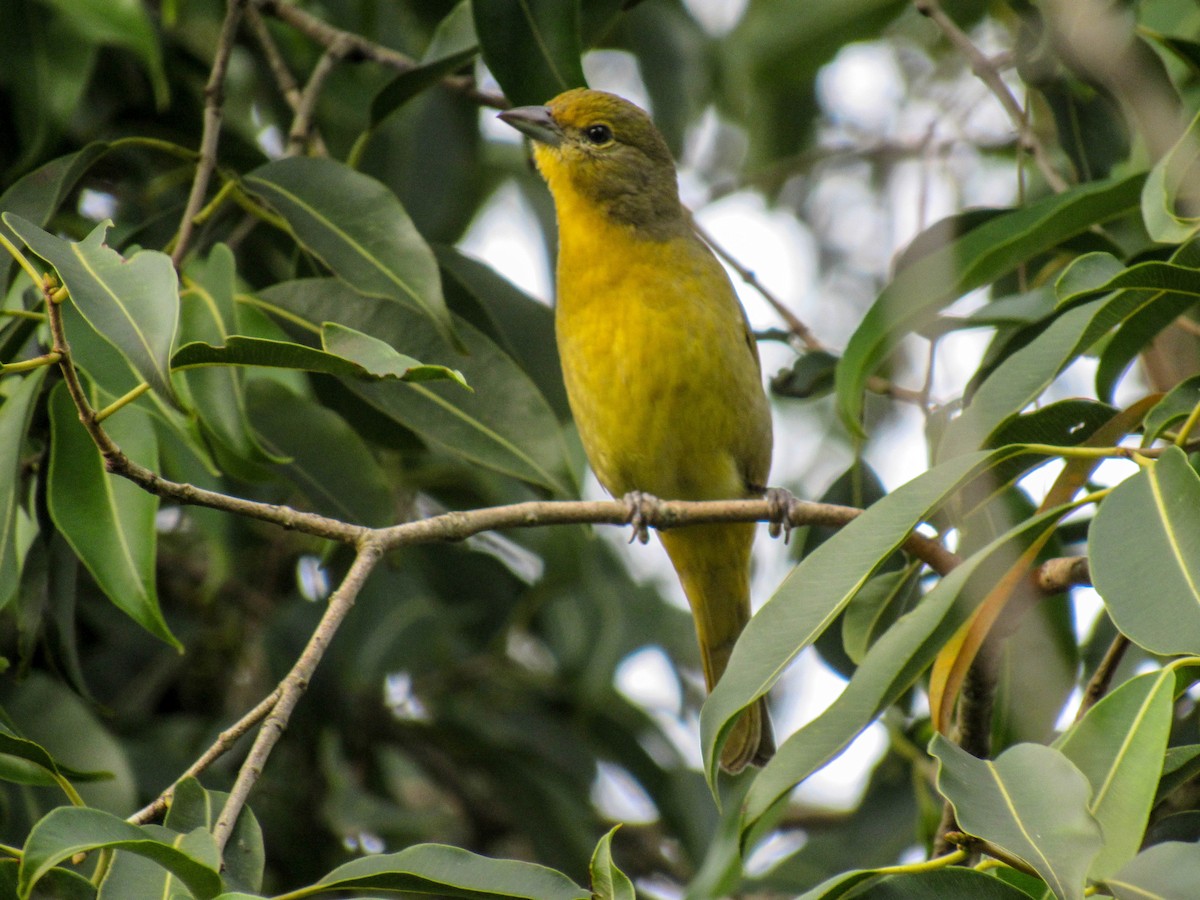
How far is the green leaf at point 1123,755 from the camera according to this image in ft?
6.32

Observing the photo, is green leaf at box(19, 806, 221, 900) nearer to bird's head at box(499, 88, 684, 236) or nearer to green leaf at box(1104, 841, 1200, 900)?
green leaf at box(1104, 841, 1200, 900)

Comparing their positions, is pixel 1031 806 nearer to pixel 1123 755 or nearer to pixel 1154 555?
pixel 1123 755

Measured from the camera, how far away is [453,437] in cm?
336

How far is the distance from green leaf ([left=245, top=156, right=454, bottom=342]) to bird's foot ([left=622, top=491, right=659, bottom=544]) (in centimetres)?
61

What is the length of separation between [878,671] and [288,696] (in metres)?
0.97

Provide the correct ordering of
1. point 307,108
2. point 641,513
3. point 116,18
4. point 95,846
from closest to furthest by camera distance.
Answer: point 95,846, point 641,513, point 116,18, point 307,108

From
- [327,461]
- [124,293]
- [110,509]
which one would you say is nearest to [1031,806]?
[124,293]

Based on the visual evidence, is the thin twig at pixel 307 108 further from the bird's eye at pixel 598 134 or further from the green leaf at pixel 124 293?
the green leaf at pixel 124 293

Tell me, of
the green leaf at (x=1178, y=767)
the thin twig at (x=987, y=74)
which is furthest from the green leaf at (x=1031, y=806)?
the thin twig at (x=987, y=74)

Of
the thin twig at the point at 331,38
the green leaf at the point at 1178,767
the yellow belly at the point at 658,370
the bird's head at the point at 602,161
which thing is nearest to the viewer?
the green leaf at the point at 1178,767

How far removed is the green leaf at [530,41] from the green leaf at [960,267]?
1.05 meters

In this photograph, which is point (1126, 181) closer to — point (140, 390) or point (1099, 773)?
point (1099, 773)

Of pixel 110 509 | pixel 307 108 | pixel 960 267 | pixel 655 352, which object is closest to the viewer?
pixel 110 509

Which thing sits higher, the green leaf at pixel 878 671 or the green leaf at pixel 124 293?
the green leaf at pixel 124 293
